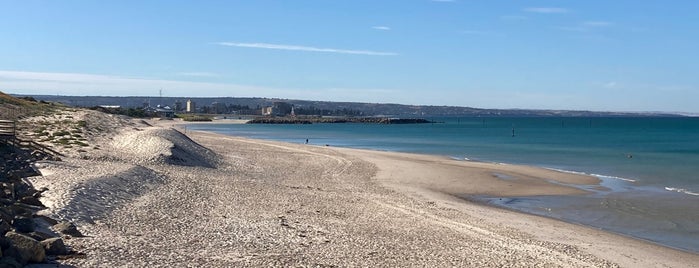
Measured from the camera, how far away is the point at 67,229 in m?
11.3

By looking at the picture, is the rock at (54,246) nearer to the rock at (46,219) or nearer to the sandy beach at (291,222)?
the sandy beach at (291,222)

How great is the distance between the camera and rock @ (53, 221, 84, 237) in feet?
36.9

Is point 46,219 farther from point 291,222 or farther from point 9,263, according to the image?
point 291,222

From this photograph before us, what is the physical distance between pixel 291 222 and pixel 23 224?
→ 5.96 meters

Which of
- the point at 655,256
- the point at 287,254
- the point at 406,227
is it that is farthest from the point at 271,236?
the point at 655,256

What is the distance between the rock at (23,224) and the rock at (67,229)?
1.82 feet

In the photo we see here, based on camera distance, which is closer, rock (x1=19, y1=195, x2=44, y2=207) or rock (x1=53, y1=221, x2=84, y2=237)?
rock (x1=53, y1=221, x2=84, y2=237)

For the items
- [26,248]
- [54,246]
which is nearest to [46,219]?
[54,246]

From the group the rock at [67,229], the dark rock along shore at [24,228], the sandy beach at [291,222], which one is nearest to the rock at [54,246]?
the dark rock along shore at [24,228]

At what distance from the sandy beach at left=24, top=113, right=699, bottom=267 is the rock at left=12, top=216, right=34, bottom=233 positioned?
63cm

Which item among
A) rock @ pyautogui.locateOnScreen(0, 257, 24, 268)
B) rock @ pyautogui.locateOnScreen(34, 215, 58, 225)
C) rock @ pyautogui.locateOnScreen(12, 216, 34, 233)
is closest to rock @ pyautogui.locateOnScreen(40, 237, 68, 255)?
rock @ pyautogui.locateOnScreen(12, 216, 34, 233)

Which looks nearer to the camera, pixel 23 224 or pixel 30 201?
pixel 23 224

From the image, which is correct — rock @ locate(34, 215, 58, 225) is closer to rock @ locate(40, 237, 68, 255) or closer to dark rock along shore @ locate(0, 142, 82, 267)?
dark rock along shore @ locate(0, 142, 82, 267)

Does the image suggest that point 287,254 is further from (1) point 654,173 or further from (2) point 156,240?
(1) point 654,173
